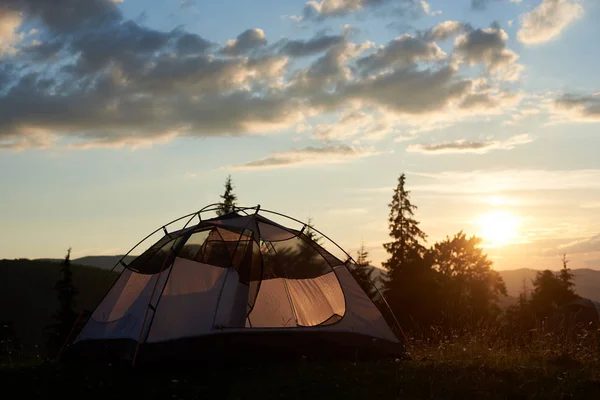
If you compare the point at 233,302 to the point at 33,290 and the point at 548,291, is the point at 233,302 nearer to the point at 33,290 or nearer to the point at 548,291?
the point at 548,291

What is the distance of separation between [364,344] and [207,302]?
3191 mm

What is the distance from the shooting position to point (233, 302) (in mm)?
11938

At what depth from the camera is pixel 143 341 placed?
441 inches

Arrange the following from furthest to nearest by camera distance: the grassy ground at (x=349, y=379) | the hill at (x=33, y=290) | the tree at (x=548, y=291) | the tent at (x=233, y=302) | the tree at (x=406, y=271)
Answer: the hill at (x=33, y=290) < the tree at (x=548, y=291) < the tree at (x=406, y=271) < the tent at (x=233, y=302) < the grassy ground at (x=349, y=379)

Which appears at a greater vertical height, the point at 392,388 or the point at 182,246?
the point at 182,246

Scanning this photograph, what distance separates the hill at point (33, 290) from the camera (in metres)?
85.9

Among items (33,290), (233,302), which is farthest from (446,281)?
(33,290)

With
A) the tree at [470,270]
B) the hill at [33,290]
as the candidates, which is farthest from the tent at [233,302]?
the hill at [33,290]

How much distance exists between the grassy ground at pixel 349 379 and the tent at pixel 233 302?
1.62 ft

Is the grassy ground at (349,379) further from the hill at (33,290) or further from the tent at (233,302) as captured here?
the hill at (33,290)

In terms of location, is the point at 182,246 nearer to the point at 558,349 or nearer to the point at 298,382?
the point at 298,382

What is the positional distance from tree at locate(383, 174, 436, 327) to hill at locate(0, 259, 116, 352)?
48.3 m

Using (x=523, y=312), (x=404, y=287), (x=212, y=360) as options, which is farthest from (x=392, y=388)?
(x=523, y=312)

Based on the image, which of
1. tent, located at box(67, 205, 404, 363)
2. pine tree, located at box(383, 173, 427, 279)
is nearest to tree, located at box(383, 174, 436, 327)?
pine tree, located at box(383, 173, 427, 279)
